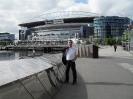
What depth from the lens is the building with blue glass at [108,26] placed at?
165 m

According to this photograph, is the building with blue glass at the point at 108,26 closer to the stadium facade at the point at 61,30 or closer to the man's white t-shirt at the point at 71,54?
the stadium facade at the point at 61,30

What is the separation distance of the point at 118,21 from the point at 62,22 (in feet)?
118

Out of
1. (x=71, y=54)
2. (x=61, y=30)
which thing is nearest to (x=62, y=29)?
(x=61, y=30)

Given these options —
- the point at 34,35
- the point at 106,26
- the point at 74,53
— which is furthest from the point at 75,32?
the point at 74,53

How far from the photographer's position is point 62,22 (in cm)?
18612

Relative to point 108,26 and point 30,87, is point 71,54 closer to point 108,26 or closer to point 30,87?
point 30,87

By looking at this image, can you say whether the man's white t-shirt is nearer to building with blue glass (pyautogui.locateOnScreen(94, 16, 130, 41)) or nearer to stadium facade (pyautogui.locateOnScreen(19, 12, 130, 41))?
stadium facade (pyautogui.locateOnScreen(19, 12, 130, 41))

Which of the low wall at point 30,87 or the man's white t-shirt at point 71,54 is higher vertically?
the man's white t-shirt at point 71,54

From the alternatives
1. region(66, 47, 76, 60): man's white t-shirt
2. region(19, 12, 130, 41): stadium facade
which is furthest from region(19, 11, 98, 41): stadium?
region(66, 47, 76, 60): man's white t-shirt

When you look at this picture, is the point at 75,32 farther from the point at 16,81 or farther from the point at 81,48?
the point at 16,81

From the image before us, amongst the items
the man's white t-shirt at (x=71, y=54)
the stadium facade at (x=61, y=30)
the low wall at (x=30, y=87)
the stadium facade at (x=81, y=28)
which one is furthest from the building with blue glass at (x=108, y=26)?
the low wall at (x=30, y=87)

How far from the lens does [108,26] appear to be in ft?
540

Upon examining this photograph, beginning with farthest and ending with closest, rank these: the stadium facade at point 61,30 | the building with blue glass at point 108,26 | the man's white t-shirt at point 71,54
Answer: the stadium facade at point 61,30, the building with blue glass at point 108,26, the man's white t-shirt at point 71,54

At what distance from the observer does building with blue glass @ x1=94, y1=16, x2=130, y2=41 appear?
165250mm
